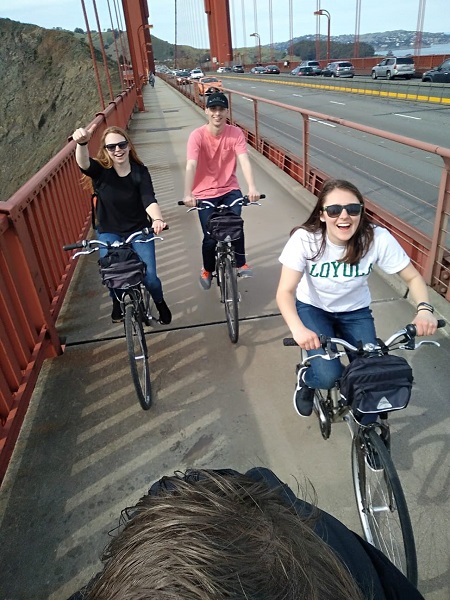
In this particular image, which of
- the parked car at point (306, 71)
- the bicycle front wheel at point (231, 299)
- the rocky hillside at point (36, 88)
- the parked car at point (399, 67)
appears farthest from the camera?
the rocky hillside at point (36, 88)

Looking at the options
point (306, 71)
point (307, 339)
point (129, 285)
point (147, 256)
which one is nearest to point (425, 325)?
point (307, 339)

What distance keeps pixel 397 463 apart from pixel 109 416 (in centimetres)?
190

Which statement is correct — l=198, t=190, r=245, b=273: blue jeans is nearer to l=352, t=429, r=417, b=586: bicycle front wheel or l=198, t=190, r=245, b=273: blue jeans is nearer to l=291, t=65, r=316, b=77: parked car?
l=352, t=429, r=417, b=586: bicycle front wheel

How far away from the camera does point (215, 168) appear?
436cm

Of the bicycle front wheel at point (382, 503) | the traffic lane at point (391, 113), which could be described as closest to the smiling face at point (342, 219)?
the bicycle front wheel at point (382, 503)

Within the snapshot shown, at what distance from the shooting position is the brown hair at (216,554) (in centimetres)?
69

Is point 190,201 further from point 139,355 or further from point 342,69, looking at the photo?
point 342,69

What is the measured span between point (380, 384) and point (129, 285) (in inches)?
73.8

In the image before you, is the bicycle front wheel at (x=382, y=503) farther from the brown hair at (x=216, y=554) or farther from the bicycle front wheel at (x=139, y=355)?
the bicycle front wheel at (x=139, y=355)

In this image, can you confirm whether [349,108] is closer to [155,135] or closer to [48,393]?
[155,135]

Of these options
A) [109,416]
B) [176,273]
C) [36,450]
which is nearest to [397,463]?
[109,416]

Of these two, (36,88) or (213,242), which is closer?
(213,242)

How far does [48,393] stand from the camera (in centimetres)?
339

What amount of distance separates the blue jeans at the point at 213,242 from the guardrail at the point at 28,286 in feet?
4.69
